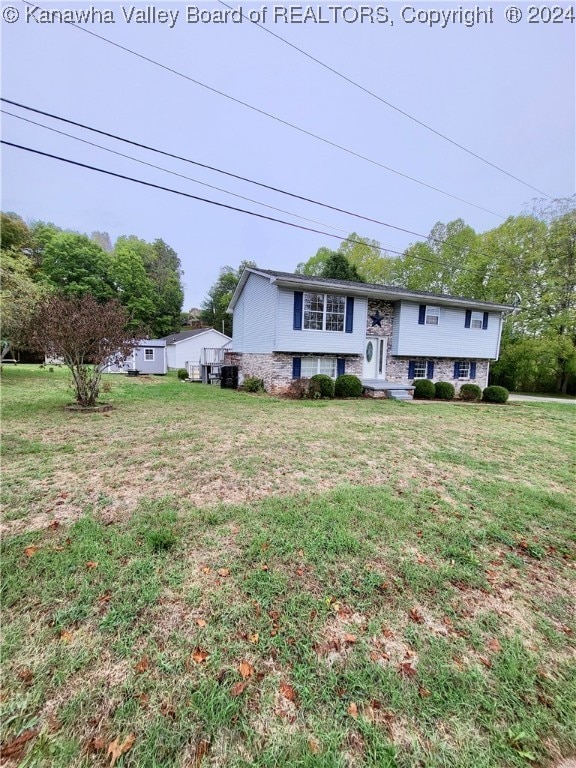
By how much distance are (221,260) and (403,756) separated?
151 feet

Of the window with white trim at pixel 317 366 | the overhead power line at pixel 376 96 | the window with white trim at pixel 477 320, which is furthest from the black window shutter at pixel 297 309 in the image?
the window with white trim at pixel 477 320

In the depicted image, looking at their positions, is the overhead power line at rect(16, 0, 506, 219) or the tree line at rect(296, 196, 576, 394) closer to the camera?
the overhead power line at rect(16, 0, 506, 219)

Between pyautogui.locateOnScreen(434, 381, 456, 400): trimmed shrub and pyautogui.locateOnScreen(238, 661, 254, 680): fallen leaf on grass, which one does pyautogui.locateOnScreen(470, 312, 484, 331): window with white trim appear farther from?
pyautogui.locateOnScreen(238, 661, 254, 680): fallen leaf on grass

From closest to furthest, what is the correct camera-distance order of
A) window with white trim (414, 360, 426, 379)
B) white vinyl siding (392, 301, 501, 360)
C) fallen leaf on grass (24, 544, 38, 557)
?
fallen leaf on grass (24, 544, 38, 557) < white vinyl siding (392, 301, 501, 360) < window with white trim (414, 360, 426, 379)

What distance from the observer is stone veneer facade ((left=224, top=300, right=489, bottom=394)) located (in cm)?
1288

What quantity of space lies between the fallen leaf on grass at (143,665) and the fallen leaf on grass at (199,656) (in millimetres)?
238

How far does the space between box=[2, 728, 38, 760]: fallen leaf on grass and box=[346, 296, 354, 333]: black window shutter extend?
42.9 ft

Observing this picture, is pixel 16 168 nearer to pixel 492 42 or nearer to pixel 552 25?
pixel 492 42

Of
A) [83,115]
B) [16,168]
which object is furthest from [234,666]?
[16,168]

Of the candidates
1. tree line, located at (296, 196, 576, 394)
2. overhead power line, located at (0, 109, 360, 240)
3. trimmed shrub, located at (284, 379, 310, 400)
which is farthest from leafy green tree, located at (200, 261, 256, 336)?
overhead power line, located at (0, 109, 360, 240)

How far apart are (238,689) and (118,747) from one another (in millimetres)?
553

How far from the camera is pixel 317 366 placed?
13.6 meters

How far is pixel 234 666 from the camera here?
5.79 feet

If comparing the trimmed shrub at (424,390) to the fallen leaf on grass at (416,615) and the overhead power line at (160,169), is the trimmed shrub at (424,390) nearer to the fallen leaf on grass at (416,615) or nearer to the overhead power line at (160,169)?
the overhead power line at (160,169)
